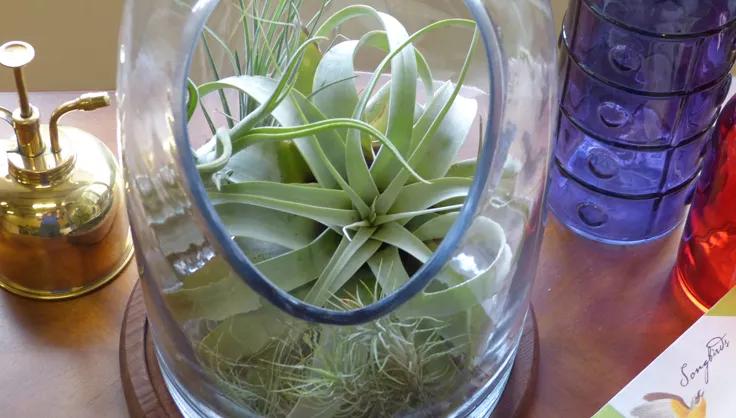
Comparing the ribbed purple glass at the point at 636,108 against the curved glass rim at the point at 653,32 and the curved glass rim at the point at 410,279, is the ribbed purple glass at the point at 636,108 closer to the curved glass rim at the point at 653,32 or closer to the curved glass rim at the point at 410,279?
the curved glass rim at the point at 653,32

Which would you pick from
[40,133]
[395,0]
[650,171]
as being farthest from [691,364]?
[40,133]

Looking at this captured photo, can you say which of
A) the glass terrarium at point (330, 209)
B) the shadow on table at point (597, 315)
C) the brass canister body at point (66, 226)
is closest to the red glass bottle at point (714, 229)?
the shadow on table at point (597, 315)

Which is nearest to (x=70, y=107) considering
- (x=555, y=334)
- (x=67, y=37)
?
(x=555, y=334)

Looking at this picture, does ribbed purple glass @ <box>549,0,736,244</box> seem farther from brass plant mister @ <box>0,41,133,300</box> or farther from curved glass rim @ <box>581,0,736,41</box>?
brass plant mister @ <box>0,41,133,300</box>

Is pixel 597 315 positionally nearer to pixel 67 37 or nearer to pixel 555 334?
pixel 555 334

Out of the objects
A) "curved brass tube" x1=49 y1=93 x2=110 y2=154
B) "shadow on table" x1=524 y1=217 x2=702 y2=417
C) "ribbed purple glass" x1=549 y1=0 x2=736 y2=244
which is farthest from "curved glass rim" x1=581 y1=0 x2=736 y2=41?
"curved brass tube" x1=49 y1=93 x2=110 y2=154
